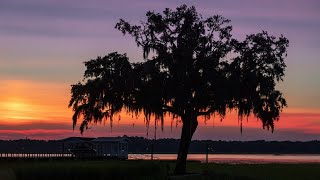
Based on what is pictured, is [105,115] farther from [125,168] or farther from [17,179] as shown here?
[17,179]

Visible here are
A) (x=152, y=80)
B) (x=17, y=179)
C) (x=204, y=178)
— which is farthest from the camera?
(x=152, y=80)

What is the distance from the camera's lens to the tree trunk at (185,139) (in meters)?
45.8

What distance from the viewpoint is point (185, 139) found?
4662cm

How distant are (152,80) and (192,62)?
10.8 ft

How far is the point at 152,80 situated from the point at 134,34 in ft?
16.2

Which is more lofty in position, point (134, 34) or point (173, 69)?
point (134, 34)

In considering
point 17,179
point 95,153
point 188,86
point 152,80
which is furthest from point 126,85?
point 95,153

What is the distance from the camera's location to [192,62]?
4369cm

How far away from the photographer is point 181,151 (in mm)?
46438

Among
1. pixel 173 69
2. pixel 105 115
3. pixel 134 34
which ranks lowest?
pixel 105 115

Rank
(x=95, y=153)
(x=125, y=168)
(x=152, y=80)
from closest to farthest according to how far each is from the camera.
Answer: (x=125, y=168), (x=152, y=80), (x=95, y=153)

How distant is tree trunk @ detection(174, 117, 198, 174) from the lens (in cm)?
4575

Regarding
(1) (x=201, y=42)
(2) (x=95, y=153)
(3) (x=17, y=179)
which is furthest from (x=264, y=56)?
(2) (x=95, y=153)

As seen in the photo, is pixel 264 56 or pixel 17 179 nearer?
pixel 17 179
